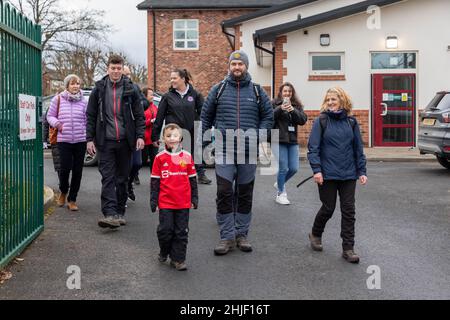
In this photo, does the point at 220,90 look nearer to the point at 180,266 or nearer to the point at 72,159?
the point at 180,266

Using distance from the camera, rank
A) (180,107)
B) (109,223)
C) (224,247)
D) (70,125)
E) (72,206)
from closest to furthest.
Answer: (224,247) → (109,223) → (70,125) → (72,206) → (180,107)

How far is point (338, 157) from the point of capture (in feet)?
18.8

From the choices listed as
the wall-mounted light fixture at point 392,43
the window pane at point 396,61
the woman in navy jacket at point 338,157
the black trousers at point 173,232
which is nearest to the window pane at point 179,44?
the window pane at point 396,61

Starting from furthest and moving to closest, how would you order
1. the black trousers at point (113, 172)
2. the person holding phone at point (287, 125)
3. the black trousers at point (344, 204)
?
the person holding phone at point (287, 125) < the black trousers at point (113, 172) < the black trousers at point (344, 204)

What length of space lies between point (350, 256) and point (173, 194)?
5.69ft

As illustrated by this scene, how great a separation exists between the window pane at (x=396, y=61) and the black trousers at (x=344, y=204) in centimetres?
1332

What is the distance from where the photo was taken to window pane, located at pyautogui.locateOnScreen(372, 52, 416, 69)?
1830 centimetres

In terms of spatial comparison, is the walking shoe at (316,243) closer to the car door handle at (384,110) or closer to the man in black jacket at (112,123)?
the man in black jacket at (112,123)

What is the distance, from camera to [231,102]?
588 centimetres

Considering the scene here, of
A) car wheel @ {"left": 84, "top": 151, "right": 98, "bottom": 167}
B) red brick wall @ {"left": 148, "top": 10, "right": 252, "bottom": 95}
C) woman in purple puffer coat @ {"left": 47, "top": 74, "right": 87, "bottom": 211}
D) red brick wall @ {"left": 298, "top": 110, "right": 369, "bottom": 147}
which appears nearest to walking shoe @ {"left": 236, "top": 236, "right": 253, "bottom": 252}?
woman in purple puffer coat @ {"left": 47, "top": 74, "right": 87, "bottom": 211}

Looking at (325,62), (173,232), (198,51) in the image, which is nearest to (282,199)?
(173,232)

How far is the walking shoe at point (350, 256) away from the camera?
549cm

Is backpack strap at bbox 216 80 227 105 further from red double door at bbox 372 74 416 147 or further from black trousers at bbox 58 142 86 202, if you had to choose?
red double door at bbox 372 74 416 147

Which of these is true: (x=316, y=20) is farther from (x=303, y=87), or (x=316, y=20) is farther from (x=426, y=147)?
(x=426, y=147)
